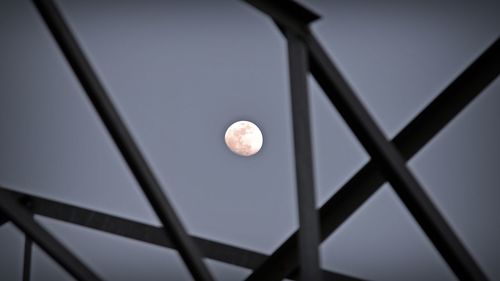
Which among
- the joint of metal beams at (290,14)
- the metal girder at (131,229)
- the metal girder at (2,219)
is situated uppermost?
the joint of metal beams at (290,14)

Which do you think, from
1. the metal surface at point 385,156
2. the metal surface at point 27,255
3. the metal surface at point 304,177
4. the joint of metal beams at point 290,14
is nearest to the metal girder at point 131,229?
the metal surface at point 27,255

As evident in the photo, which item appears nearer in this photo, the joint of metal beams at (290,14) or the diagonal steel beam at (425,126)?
the joint of metal beams at (290,14)

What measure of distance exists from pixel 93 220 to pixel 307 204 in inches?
98.3

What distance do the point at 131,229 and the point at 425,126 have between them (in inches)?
89.5

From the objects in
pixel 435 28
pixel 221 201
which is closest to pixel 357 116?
pixel 435 28

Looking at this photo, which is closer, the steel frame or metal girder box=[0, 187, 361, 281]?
the steel frame

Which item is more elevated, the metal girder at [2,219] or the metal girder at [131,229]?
the metal girder at [2,219]

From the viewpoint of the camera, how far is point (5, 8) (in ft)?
47.9

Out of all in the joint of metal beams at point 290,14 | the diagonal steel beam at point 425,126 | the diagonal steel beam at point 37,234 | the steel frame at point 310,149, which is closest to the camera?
the steel frame at point 310,149

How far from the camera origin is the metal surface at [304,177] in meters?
4.18

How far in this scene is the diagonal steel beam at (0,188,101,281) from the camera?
626 cm

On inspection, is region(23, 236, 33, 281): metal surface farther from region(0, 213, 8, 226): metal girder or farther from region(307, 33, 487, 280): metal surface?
region(307, 33, 487, 280): metal surface

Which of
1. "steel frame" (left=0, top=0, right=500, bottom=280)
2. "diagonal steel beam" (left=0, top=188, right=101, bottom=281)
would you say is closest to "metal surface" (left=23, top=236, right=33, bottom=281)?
"diagonal steel beam" (left=0, top=188, right=101, bottom=281)

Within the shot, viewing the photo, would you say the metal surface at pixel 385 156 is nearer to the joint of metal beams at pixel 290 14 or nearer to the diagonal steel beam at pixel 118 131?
the joint of metal beams at pixel 290 14
